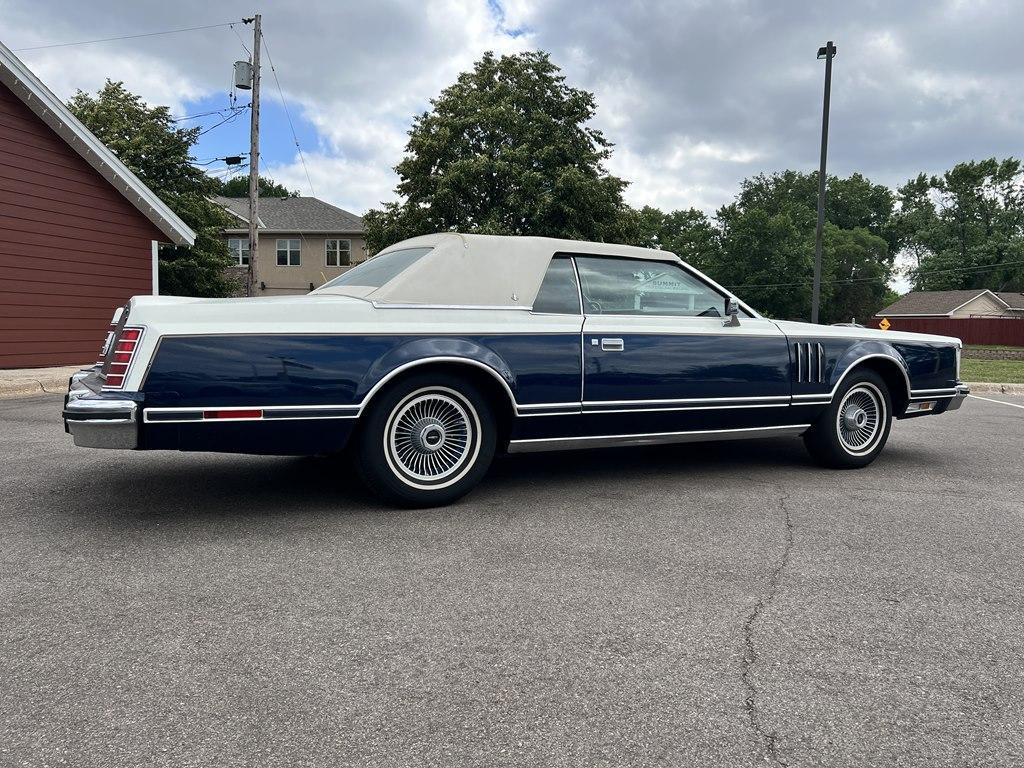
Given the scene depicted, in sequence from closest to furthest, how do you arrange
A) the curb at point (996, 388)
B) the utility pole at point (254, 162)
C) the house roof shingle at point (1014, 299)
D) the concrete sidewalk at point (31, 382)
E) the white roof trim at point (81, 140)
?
the concrete sidewalk at point (31, 382)
the white roof trim at point (81, 140)
the curb at point (996, 388)
the utility pole at point (254, 162)
the house roof shingle at point (1014, 299)

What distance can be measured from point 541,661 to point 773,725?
70 centimetres

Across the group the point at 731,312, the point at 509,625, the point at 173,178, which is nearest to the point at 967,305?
the point at 173,178

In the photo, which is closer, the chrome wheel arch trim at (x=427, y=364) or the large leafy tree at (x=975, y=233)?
the chrome wheel arch trim at (x=427, y=364)

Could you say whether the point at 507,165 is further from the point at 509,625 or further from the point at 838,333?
the point at 509,625

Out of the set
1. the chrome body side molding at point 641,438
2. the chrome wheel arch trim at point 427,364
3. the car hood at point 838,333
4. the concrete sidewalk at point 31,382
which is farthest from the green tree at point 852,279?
the chrome wheel arch trim at point 427,364

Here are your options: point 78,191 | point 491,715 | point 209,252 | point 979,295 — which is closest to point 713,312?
point 491,715

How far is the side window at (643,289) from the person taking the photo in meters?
4.81

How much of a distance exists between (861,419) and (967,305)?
67.9 m

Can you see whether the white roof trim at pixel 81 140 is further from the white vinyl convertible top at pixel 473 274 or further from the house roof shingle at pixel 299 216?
the house roof shingle at pixel 299 216

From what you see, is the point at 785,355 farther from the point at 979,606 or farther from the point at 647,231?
the point at 647,231

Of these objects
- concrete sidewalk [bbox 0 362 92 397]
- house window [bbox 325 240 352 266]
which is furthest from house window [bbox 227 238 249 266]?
concrete sidewalk [bbox 0 362 92 397]

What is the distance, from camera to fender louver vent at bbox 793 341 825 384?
5.25 m

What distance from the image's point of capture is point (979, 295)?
64.0 meters

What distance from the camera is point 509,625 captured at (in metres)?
2.69
